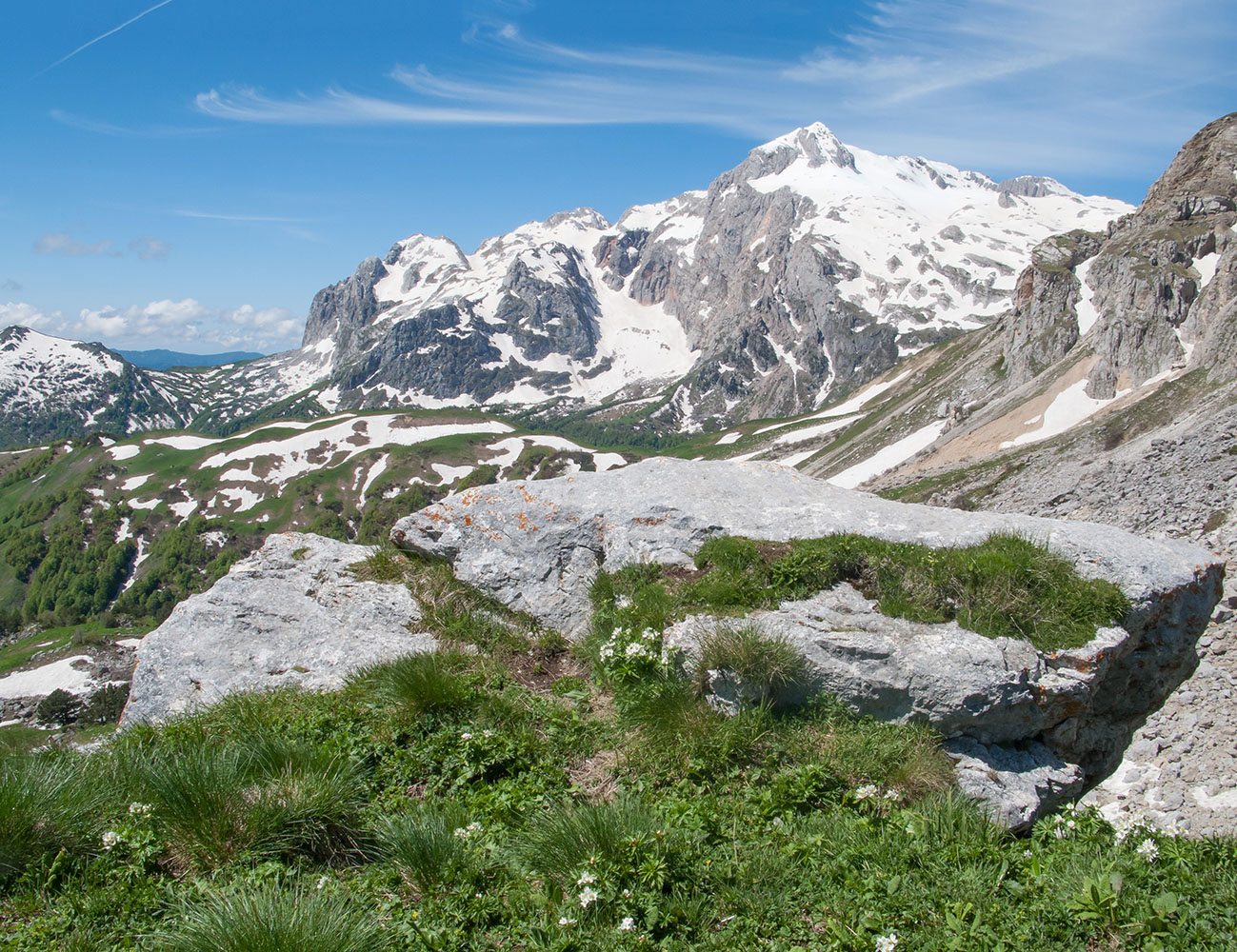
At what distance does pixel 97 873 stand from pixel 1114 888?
25.4 ft

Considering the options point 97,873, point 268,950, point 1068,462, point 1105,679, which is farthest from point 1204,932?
point 1068,462

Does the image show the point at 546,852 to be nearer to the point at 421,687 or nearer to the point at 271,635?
the point at 421,687

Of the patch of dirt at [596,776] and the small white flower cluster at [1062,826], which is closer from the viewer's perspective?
the small white flower cluster at [1062,826]

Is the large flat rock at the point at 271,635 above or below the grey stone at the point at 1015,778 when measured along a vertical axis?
above

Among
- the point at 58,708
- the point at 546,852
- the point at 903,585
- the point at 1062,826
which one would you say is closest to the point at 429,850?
the point at 546,852

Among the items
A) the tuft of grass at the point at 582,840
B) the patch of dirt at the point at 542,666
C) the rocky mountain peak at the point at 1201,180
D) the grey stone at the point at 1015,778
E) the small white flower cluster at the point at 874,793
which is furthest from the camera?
the rocky mountain peak at the point at 1201,180

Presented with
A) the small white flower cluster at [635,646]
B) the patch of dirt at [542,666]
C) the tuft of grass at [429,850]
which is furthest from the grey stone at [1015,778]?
the tuft of grass at [429,850]

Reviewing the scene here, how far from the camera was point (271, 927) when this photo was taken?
429 centimetres

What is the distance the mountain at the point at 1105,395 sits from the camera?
43.8 m

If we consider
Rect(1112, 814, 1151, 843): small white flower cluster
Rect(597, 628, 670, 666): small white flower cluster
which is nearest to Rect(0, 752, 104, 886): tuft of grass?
Rect(597, 628, 670, 666): small white flower cluster

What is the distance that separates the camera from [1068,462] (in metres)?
60.6

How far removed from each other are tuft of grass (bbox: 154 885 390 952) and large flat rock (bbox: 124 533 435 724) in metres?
4.52

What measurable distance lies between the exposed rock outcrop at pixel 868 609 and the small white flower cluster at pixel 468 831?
422 cm

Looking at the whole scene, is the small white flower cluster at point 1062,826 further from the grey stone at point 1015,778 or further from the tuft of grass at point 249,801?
the tuft of grass at point 249,801
